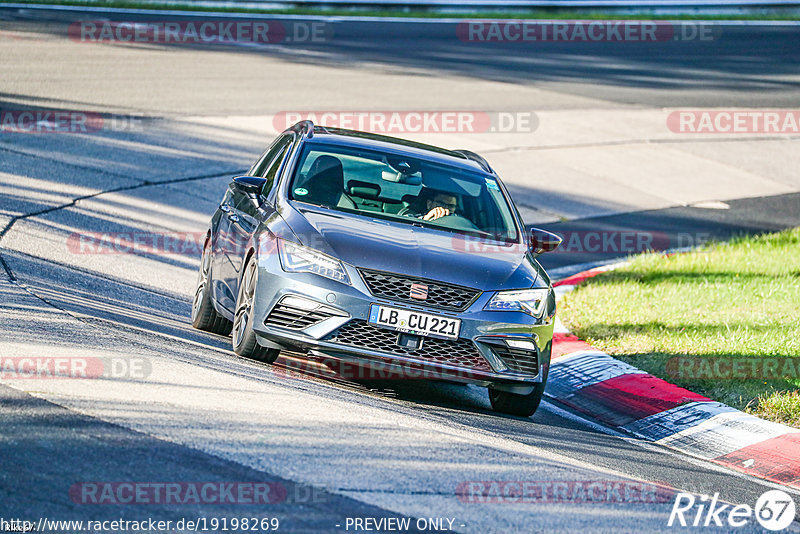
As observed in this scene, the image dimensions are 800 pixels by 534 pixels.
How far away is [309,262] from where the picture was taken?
7.25 meters

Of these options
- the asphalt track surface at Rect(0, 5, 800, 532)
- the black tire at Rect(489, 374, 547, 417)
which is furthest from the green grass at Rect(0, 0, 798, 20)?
the black tire at Rect(489, 374, 547, 417)

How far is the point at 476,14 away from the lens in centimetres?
3225

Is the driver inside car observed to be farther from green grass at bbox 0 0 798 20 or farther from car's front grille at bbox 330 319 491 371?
green grass at bbox 0 0 798 20

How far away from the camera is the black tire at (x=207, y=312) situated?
8.80m

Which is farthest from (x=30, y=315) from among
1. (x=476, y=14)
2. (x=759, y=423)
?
(x=476, y=14)

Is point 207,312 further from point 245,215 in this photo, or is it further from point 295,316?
point 295,316

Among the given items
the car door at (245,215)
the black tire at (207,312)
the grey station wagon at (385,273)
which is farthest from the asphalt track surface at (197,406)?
the car door at (245,215)

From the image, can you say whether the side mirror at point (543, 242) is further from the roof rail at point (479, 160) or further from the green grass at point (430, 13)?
the green grass at point (430, 13)

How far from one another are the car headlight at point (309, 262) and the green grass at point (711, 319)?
3.25 meters

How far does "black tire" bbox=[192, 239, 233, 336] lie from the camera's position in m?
8.80

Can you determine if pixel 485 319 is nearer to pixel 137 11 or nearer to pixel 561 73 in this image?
pixel 561 73

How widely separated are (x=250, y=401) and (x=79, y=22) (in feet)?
66.0

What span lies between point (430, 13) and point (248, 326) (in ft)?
83.1

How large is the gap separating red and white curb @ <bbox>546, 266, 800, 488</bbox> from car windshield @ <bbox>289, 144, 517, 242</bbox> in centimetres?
143
